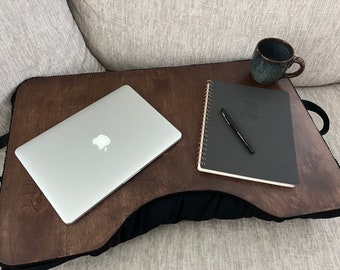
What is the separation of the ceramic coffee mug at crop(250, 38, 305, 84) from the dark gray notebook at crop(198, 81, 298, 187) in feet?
0.12

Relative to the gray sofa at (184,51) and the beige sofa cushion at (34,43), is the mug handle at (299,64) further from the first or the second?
the beige sofa cushion at (34,43)

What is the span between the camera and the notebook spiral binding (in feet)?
1.86

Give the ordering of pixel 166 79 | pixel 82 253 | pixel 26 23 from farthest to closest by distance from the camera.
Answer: pixel 166 79
pixel 26 23
pixel 82 253

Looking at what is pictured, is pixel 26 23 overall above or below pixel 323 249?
above

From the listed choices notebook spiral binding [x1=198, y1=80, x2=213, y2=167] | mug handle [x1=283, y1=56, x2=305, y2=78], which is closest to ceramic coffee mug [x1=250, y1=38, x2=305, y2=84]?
mug handle [x1=283, y1=56, x2=305, y2=78]

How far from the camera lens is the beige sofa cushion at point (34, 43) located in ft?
1.90

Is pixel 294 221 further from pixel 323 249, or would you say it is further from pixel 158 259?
pixel 158 259

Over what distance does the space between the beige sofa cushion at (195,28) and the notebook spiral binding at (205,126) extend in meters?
0.15

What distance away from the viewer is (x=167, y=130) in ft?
1.98

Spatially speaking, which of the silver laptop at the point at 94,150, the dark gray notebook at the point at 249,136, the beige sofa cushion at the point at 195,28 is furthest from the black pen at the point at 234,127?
the beige sofa cushion at the point at 195,28

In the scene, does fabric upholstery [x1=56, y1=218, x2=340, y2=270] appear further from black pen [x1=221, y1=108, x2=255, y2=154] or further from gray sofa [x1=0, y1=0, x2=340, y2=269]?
black pen [x1=221, y1=108, x2=255, y2=154]

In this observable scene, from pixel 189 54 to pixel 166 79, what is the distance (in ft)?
0.43

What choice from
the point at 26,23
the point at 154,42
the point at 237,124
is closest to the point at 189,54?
the point at 154,42

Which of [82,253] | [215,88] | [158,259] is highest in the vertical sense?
[215,88]
